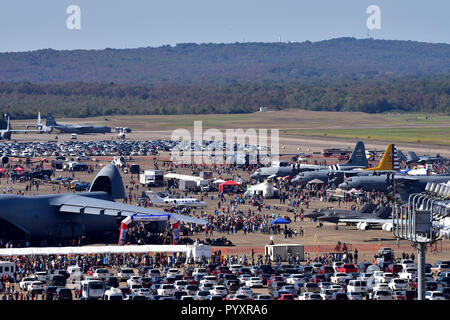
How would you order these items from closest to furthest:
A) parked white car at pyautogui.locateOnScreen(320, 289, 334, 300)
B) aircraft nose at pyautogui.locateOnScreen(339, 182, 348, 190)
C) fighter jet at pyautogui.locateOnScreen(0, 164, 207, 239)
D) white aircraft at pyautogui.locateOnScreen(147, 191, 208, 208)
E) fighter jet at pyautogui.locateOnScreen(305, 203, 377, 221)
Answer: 1. parked white car at pyautogui.locateOnScreen(320, 289, 334, 300)
2. fighter jet at pyautogui.locateOnScreen(0, 164, 207, 239)
3. fighter jet at pyautogui.locateOnScreen(305, 203, 377, 221)
4. white aircraft at pyautogui.locateOnScreen(147, 191, 208, 208)
5. aircraft nose at pyautogui.locateOnScreen(339, 182, 348, 190)

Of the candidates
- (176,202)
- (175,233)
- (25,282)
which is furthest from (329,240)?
(25,282)

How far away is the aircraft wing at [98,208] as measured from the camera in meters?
56.4

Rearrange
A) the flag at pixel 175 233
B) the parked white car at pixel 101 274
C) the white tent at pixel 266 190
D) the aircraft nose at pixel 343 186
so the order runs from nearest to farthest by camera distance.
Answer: the parked white car at pixel 101 274
the flag at pixel 175 233
the white tent at pixel 266 190
the aircraft nose at pixel 343 186

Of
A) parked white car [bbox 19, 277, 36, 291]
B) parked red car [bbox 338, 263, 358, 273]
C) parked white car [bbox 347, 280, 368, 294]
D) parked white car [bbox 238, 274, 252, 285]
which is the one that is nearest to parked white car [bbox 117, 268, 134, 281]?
parked white car [bbox 19, 277, 36, 291]

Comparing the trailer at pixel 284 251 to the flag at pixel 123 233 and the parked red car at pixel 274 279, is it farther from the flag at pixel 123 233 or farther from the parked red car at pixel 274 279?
the parked red car at pixel 274 279

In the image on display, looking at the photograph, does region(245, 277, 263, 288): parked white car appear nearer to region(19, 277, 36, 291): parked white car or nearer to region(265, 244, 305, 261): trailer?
region(265, 244, 305, 261): trailer

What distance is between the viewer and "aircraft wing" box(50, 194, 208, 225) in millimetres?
56438

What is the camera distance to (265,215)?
76.8 m

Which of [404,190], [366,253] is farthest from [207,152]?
[366,253]

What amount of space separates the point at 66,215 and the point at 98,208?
2.59m

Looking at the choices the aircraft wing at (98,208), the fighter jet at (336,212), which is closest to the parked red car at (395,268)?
the aircraft wing at (98,208)

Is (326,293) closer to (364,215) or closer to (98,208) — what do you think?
(98,208)

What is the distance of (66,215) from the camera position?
58562 millimetres
